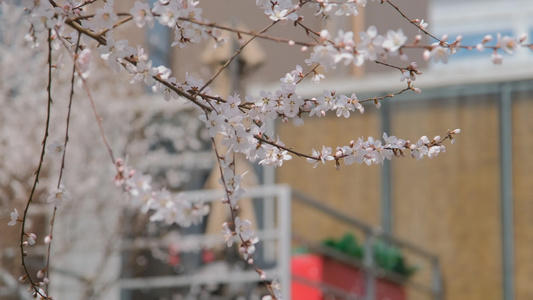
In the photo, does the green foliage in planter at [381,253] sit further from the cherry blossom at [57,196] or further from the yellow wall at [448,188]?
the cherry blossom at [57,196]

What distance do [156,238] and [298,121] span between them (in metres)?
6.54

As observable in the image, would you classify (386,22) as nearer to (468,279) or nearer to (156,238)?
(468,279)

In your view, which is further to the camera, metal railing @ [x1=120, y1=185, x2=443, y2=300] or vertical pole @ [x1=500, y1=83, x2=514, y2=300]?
vertical pole @ [x1=500, y1=83, x2=514, y2=300]

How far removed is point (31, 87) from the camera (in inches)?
333

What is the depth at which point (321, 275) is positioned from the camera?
23.1 feet

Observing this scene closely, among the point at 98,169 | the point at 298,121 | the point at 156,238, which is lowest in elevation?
the point at 298,121

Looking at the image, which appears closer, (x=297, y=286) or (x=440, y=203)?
(x=297, y=286)

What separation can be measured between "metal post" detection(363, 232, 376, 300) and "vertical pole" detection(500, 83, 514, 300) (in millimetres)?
1067

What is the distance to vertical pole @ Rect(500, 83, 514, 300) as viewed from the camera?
767cm

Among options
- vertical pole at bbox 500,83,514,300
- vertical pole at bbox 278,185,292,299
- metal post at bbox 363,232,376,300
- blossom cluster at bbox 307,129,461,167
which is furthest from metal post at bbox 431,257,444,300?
blossom cluster at bbox 307,129,461,167

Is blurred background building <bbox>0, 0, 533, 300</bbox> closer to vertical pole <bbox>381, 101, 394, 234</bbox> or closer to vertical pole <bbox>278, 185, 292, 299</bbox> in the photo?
vertical pole <bbox>381, 101, 394, 234</bbox>

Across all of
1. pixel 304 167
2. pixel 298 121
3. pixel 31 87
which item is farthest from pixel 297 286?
pixel 298 121

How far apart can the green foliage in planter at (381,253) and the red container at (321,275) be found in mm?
159

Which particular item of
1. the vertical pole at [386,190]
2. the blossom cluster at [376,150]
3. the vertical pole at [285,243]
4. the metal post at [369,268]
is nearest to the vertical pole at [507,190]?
the vertical pole at [386,190]
